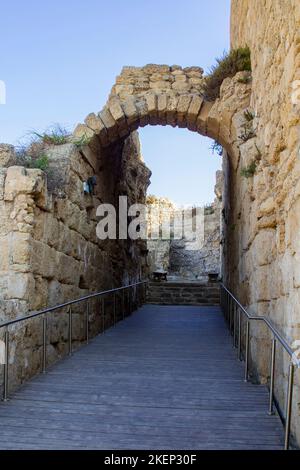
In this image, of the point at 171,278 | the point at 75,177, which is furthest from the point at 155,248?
the point at 75,177

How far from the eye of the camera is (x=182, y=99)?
25.1 feet

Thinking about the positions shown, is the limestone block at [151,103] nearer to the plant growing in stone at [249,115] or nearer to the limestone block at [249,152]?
the plant growing in stone at [249,115]

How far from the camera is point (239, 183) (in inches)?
273

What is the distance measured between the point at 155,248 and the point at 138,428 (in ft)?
53.5

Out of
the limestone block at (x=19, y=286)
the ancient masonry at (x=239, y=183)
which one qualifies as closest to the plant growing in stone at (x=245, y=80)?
the ancient masonry at (x=239, y=183)

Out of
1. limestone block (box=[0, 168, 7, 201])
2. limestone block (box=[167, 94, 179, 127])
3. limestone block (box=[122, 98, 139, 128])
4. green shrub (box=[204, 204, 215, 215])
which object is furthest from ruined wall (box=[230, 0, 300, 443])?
green shrub (box=[204, 204, 215, 215])

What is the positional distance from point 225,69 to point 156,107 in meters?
1.25

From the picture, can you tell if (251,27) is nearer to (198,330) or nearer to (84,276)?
(84,276)

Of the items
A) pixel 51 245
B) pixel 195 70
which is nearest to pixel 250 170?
pixel 51 245

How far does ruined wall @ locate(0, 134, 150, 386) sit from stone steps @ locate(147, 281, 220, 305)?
4007 mm

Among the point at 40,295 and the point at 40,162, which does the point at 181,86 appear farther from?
the point at 40,295

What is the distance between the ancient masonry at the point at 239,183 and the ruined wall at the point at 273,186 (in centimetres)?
1
